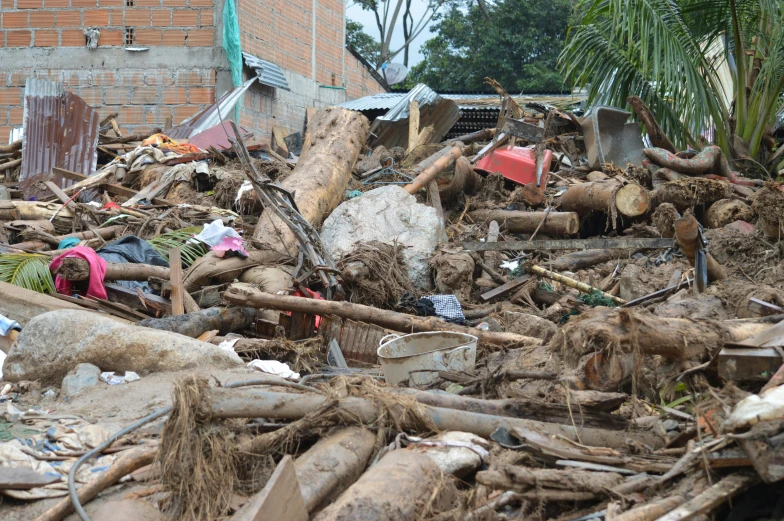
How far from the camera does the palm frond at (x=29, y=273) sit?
7.20 m

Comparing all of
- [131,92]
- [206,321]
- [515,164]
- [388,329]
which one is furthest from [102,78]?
[388,329]

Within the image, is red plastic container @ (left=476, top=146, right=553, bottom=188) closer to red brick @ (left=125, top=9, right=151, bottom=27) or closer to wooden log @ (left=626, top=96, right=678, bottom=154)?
wooden log @ (left=626, top=96, right=678, bottom=154)

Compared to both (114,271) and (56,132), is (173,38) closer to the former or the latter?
(56,132)

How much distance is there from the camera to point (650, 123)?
1092 cm

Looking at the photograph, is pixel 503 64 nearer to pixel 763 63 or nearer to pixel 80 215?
pixel 763 63

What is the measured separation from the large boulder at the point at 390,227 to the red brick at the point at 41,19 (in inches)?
307

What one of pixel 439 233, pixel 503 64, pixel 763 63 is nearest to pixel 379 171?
pixel 439 233

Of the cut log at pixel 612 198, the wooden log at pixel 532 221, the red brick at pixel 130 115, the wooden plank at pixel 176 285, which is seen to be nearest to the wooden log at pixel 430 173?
the wooden log at pixel 532 221

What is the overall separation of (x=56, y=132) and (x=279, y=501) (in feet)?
36.1

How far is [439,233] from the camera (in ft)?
29.9

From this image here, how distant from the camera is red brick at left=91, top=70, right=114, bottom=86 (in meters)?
13.9

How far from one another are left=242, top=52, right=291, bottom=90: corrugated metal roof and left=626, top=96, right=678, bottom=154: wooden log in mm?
6634

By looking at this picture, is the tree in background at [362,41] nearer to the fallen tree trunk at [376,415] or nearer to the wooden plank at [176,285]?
the wooden plank at [176,285]

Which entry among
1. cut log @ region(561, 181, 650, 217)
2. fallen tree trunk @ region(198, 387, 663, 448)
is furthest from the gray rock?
cut log @ region(561, 181, 650, 217)
